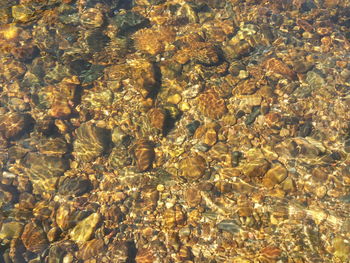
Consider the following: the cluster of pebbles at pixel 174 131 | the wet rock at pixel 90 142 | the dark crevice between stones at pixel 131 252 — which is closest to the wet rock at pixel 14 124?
the cluster of pebbles at pixel 174 131

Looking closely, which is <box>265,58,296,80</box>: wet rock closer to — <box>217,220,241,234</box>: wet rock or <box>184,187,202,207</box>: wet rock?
<box>184,187,202,207</box>: wet rock

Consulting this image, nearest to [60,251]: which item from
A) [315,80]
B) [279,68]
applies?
[279,68]

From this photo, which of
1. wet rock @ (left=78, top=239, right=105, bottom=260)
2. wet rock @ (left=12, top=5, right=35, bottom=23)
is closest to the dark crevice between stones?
wet rock @ (left=78, top=239, right=105, bottom=260)

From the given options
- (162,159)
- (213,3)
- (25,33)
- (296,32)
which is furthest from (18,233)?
(296,32)

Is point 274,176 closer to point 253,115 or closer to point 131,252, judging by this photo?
point 253,115

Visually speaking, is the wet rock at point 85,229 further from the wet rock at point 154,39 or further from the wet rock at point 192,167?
the wet rock at point 154,39

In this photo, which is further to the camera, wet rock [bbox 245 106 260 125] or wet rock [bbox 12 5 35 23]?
wet rock [bbox 12 5 35 23]
